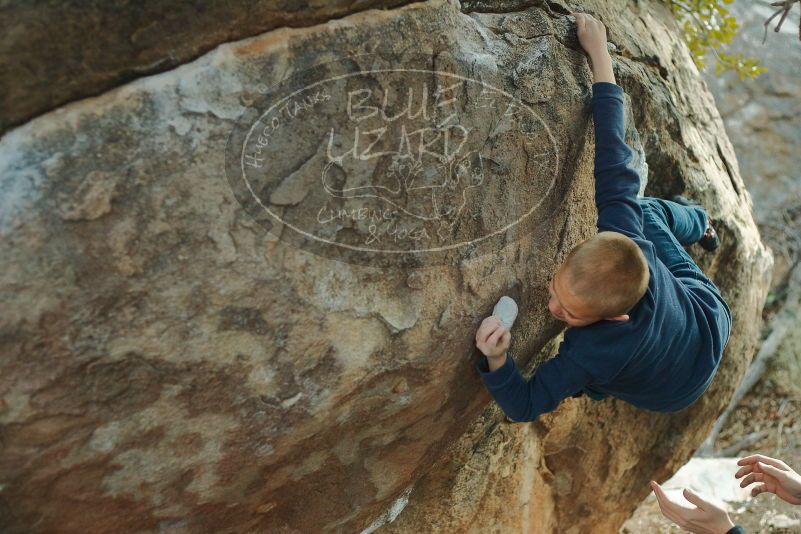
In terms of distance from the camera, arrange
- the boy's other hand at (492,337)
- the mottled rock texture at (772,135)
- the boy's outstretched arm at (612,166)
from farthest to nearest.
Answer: the mottled rock texture at (772,135)
the boy's outstretched arm at (612,166)
the boy's other hand at (492,337)

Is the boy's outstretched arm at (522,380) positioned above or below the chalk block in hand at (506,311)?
below

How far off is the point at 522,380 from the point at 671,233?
0.74m

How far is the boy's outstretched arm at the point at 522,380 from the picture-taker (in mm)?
1870

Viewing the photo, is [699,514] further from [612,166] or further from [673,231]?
[612,166]

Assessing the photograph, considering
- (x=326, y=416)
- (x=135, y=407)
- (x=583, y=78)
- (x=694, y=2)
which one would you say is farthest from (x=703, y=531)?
(x=694, y=2)

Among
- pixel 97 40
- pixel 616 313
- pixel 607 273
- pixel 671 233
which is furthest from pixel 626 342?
pixel 97 40

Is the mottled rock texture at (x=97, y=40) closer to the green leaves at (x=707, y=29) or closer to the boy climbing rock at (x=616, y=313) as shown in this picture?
the boy climbing rock at (x=616, y=313)

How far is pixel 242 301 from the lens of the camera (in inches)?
64.8

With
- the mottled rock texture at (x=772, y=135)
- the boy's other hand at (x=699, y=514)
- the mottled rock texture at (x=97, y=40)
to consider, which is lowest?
the mottled rock texture at (x=772, y=135)

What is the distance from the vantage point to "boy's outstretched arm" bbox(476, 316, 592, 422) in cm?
187

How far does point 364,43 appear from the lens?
1747mm

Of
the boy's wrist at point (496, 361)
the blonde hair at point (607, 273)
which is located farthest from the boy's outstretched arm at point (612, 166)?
the boy's wrist at point (496, 361)

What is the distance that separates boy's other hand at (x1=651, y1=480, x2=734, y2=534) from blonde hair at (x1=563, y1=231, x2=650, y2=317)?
69cm

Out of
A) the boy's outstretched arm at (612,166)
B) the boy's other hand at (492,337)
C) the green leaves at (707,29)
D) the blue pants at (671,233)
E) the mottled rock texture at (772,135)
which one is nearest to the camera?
the boy's other hand at (492,337)
